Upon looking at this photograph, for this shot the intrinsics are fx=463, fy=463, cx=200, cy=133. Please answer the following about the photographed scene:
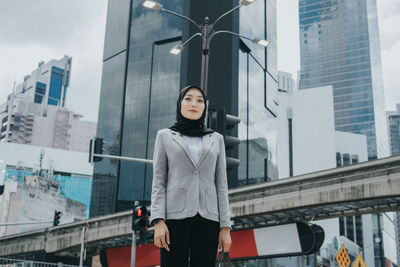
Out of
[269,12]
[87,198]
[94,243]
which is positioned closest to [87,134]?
[87,198]

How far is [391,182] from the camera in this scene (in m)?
22.8

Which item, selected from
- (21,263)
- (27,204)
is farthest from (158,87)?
(21,263)

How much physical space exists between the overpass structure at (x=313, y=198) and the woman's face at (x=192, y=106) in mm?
21328

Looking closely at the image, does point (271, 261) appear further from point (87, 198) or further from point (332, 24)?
point (332, 24)

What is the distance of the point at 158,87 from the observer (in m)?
74.6

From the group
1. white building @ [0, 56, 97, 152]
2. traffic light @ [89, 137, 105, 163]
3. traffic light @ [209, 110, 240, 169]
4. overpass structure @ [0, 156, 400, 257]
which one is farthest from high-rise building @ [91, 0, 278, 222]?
white building @ [0, 56, 97, 152]

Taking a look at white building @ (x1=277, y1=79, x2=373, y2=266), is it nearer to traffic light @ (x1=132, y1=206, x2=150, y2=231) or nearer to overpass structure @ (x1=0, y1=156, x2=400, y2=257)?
overpass structure @ (x1=0, y1=156, x2=400, y2=257)

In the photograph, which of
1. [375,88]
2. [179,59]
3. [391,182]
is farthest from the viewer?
[375,88]

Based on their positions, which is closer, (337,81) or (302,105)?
(302,105)

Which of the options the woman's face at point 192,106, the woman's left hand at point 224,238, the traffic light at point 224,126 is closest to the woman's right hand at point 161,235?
the woman's left hand at point 224,238

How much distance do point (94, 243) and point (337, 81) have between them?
158 metres

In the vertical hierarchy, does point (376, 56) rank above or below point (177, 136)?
above

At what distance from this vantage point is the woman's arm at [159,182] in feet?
10.9

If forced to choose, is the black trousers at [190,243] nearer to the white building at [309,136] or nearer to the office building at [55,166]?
the white building at [309,136]
